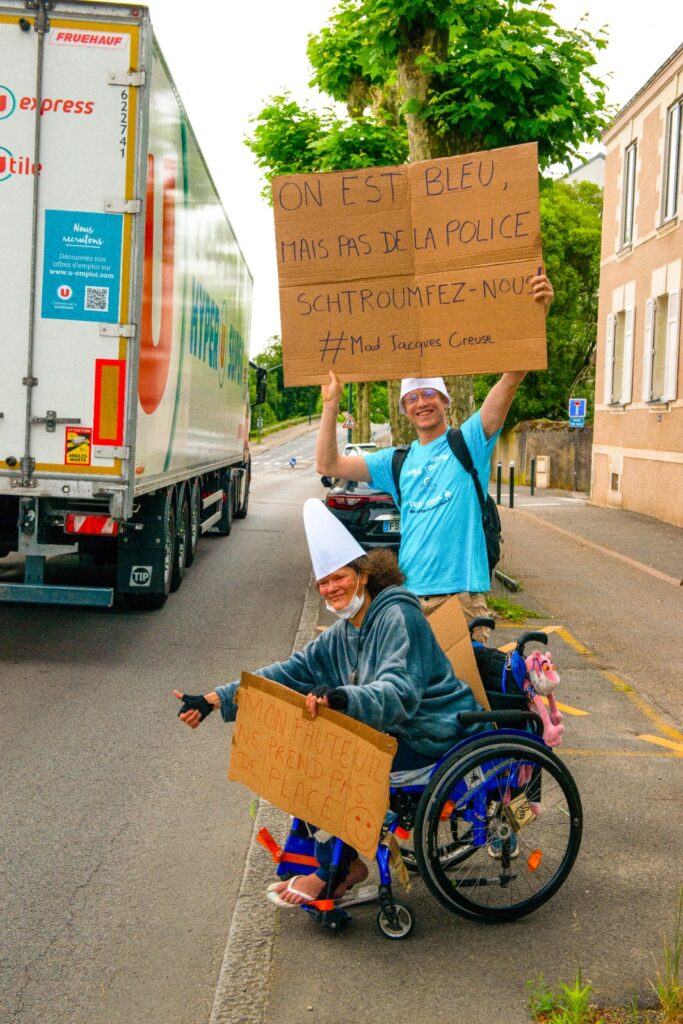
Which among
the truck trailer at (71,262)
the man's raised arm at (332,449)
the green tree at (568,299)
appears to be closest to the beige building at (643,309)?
the truck trailer at (71,262)

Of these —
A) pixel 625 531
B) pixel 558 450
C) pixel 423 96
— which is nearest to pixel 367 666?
pixel 423 96

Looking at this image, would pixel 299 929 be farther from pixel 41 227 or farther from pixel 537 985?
pixel 41 227

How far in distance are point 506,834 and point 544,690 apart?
498 mm

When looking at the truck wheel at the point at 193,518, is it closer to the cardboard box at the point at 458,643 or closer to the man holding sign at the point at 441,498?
the man holding sign at the point at 441,498

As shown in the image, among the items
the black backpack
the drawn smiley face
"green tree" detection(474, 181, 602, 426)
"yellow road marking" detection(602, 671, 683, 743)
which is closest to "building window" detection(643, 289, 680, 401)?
"yellow road marking" detection(602, 671, 683, 743)

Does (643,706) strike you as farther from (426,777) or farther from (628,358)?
(628,358)

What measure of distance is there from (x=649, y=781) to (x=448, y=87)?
9.36 metres

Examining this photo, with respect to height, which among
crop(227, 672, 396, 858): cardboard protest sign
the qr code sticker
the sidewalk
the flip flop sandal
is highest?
the qr code sticker

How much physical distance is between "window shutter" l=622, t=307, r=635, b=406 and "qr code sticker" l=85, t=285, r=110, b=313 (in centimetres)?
1931

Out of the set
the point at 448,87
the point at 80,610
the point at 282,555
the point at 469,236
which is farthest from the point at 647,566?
the point at 469,236

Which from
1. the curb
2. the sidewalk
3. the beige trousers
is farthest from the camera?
the sidewalk

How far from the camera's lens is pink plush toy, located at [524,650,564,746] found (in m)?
4.16

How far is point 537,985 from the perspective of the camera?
3537 millimetres

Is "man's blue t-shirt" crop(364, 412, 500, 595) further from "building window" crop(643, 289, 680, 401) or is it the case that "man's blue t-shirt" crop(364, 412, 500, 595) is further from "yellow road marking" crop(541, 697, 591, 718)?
"building window" crop(643, 289, 680, 401)
